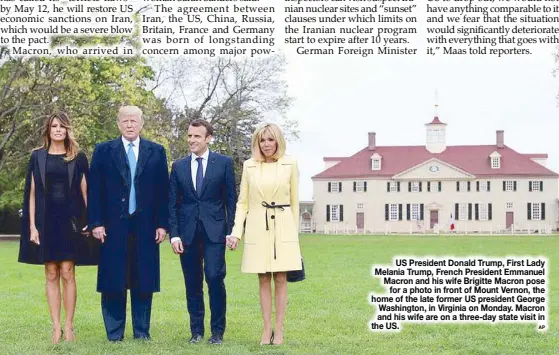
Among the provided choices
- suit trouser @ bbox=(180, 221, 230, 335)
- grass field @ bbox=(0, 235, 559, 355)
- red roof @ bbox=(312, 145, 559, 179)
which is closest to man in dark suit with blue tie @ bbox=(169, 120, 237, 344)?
suit trouser @ bbox=(180, 221, 230, 335)

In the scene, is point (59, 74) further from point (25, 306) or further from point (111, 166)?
point (111, 166)

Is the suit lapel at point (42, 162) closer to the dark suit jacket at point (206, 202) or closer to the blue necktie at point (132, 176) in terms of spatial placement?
the blue necktie at point (132, 176)

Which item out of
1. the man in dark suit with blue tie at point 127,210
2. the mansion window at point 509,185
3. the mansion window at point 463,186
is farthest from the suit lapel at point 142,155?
the mansion window at point 509,185

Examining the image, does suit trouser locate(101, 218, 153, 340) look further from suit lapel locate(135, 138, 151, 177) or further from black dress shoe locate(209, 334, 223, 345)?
black dress shoe locate(209, 334, 223, 345)

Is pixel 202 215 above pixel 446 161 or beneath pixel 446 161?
beneath

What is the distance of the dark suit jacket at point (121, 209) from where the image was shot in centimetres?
852

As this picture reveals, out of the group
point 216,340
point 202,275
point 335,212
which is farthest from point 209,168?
point 335,212

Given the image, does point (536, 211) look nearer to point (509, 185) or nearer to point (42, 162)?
point (509, 185)

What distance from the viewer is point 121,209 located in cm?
852

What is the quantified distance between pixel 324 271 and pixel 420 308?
9629 mm

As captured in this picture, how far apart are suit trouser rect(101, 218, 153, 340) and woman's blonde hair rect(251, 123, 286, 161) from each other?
1.36 metres

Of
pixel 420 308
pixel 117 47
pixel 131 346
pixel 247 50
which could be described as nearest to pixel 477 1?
pixel 247 50

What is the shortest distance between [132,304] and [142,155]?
142 centimetres

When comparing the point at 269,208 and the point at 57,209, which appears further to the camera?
the point at 57,209
